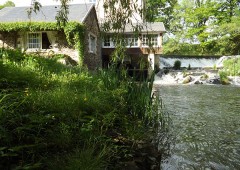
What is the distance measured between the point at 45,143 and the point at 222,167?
211cm

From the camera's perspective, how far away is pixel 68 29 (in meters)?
14.6

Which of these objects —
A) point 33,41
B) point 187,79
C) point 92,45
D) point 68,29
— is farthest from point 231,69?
point 33,41

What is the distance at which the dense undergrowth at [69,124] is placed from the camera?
6.05ft

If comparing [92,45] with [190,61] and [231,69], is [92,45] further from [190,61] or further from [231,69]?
[190,61]

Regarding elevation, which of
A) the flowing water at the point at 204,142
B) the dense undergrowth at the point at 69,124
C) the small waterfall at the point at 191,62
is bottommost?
the flowing water at the point at 204,142

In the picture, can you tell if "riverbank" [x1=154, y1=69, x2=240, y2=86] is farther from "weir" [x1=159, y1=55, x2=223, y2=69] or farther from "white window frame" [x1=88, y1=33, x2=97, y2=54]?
"weir" [x1=159, y1=55, x2=223, y2=69]

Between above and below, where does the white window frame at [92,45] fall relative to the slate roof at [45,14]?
below

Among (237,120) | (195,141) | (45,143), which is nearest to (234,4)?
(237,120)

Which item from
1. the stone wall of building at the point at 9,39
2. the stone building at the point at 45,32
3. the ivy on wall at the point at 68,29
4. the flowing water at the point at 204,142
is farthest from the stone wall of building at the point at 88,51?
the flowing water at the point at 204,142

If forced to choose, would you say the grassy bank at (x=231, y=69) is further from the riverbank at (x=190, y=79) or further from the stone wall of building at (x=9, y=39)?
the stone wall of building at (x=9, y=39)

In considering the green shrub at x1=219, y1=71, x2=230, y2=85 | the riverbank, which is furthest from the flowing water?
the riverbank

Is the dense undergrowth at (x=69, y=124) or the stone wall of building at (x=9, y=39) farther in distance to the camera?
the stone wall of building at (x=9, y=39)

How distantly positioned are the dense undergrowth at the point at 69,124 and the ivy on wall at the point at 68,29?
10.7 meters

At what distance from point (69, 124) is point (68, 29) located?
12940mm
